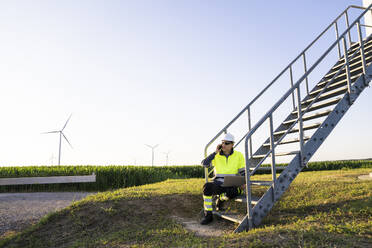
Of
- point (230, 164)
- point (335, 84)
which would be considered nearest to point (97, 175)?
point (230, 164)

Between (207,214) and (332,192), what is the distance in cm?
307

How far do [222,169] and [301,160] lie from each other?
1.58 m

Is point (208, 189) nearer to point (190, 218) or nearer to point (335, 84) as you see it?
point (190, 218)

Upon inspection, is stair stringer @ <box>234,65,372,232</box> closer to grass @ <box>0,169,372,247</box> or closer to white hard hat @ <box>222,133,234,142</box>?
grass @ <box>0,169,372,247</box>

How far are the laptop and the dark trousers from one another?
0.48 ft

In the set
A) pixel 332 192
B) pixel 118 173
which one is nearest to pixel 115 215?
pixel 332 192

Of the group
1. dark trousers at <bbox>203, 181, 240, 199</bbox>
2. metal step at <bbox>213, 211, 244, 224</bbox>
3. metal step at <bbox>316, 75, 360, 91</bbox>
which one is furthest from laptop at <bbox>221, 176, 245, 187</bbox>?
metal step at <bbox>316, 75, 360, 91</bbox>

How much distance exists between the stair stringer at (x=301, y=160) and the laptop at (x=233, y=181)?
764 mm

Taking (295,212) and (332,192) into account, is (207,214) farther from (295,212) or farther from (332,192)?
(332,192)

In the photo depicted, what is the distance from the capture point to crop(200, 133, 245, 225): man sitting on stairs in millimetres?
6285

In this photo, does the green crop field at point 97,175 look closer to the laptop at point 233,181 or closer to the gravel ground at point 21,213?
the gravel ground at point 21,213

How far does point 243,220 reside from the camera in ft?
17.7

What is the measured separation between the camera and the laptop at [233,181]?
6199 mm

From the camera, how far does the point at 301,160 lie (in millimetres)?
5859
